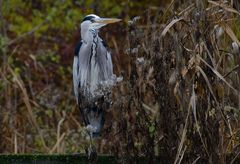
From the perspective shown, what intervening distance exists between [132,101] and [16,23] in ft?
15.1

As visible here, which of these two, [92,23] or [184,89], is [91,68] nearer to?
[92,23]

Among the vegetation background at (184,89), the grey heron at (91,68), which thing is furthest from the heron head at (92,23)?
the vegetation background at (184,89)

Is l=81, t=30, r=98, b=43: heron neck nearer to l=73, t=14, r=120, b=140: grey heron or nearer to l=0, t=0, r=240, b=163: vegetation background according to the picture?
l=73, t=14, r=120, b=140: grey heron

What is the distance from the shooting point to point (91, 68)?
4.11 meters

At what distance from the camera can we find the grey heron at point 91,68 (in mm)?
4070

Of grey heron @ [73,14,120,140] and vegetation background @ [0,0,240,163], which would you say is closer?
vegetation background @ [0,0,240,163]

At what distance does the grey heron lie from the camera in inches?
160

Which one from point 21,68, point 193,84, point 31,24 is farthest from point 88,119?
point 31,24

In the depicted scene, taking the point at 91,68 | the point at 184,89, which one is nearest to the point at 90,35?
the point at 91,68

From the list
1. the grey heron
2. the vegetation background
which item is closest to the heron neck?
the grey heron

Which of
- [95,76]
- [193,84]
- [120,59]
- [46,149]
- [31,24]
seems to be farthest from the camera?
[31,24]

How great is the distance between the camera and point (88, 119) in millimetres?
4180

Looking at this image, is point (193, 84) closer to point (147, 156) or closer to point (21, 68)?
point (147, 156)

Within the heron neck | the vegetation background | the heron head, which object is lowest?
the vegetation background
